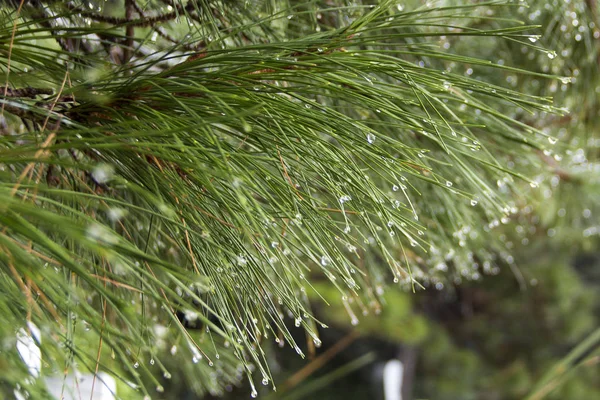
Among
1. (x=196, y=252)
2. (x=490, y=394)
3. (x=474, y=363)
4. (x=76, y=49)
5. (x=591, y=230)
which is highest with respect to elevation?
(x=76, y=49)

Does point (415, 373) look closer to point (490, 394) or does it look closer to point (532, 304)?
point (490, 394)

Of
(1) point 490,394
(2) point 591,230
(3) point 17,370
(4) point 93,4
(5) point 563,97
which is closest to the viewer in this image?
(3) point 17,370

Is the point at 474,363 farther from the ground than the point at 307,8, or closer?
closer

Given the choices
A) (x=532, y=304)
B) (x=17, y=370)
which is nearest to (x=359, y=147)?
(x=17, y=370)

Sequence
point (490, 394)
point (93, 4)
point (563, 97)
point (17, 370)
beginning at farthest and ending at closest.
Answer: point (490, 394), point (563, 97), point (93, 4), point (17, 370)

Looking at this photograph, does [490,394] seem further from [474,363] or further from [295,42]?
[295,42]

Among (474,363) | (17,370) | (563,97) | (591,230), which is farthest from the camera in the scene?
(474,363)

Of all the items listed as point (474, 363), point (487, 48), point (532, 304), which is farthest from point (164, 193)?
point (532, 304)

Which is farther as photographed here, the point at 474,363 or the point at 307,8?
the point at 474,363

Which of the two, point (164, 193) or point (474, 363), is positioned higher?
point (164, 193)
